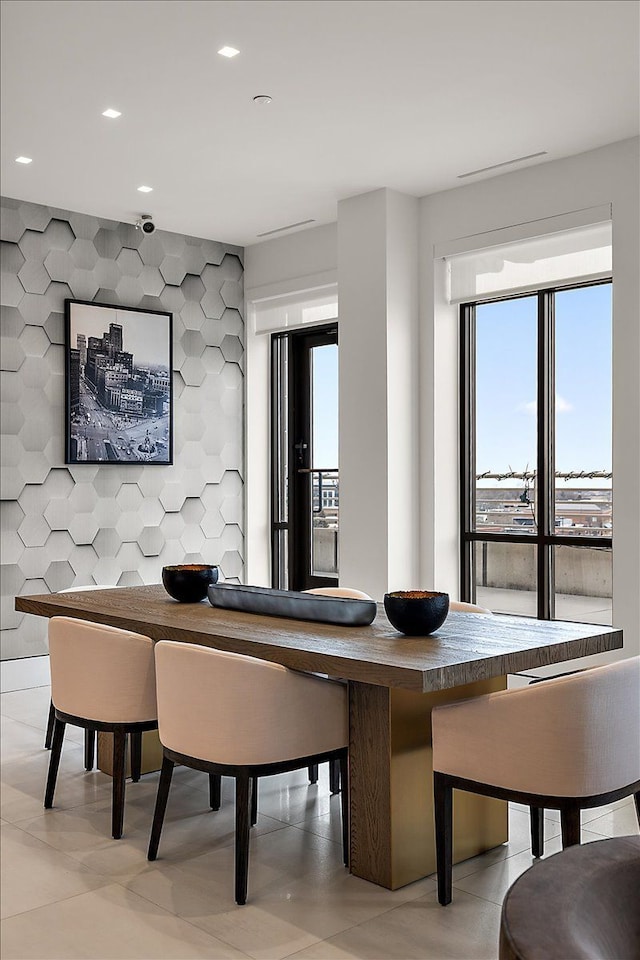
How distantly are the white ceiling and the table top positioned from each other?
2.08 meters

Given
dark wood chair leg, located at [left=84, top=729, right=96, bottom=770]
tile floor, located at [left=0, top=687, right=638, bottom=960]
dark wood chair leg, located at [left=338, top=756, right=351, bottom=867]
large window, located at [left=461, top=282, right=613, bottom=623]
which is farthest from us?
large window, located at [left=461, top=282, right=613, bottom=623]

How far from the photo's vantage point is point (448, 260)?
5.30 metres

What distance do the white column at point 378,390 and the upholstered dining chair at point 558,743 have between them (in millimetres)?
2685

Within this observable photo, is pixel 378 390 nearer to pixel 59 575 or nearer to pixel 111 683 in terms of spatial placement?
pixel 59 575

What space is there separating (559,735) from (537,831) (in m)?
0.63

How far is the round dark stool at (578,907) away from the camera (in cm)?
81

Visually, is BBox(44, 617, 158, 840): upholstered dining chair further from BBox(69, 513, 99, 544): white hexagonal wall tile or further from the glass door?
the glass door

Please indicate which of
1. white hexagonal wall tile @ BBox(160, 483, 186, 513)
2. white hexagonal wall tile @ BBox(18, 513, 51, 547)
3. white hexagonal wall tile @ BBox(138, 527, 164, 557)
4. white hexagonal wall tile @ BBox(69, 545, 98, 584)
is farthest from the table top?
white hexagonal wall tile @ BBox(160, 483, 186, 513)

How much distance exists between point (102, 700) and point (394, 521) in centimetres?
246

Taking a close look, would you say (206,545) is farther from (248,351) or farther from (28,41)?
(28,41)

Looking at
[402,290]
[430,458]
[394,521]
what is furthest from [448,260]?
[394,521]

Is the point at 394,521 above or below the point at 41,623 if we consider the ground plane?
above

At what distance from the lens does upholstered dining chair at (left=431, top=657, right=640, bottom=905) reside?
2352mm

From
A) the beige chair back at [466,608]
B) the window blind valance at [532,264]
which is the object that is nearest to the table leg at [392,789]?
the beige chair back at [466,608]
